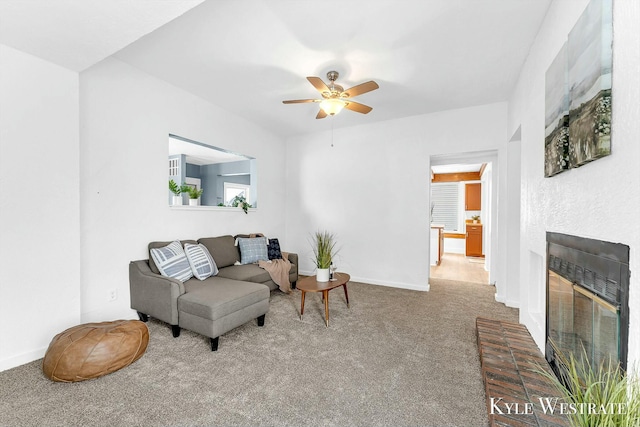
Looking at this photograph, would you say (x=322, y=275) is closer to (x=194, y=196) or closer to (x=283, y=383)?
(x=283, y=383)

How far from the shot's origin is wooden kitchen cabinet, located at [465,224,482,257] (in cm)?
707

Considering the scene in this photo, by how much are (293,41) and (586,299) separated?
8.98 feet

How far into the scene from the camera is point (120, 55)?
8.79 feet

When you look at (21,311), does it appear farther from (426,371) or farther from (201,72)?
(426,371)

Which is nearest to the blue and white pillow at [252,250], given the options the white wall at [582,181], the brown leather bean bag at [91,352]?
the brown leather bean bag at [91,352]

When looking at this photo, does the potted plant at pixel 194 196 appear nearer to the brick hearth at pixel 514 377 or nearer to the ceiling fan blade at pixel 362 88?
the ceiling fan blade at pixel 362 88

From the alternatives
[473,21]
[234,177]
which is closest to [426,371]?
[473,21]

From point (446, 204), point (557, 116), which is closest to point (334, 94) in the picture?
point (557, 116)

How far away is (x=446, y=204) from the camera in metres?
8.43

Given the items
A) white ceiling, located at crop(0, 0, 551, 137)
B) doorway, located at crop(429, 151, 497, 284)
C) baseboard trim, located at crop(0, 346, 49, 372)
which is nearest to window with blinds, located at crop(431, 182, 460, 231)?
doorway, located at crop(429, 151, 497, 284)

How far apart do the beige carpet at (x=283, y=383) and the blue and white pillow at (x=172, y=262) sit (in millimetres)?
536

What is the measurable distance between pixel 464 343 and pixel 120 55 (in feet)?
14.1

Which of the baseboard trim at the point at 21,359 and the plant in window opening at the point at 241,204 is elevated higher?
the plant in window opening at the point at 241,204

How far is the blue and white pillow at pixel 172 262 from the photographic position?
9.12 ft
